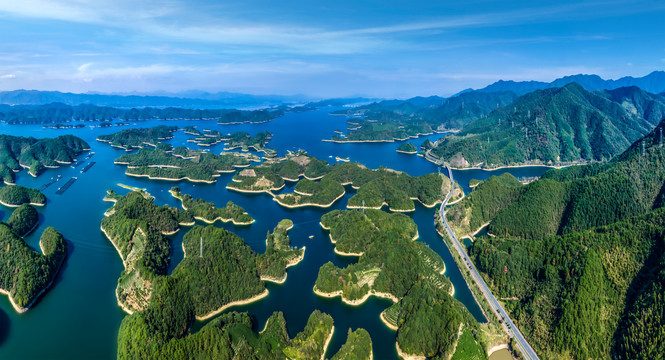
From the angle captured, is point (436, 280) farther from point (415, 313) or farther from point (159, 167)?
point (159, 167)

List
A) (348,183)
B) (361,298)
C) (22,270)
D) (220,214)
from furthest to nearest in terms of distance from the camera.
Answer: (348,183)
(220,214)
(22,270)
(361,298)

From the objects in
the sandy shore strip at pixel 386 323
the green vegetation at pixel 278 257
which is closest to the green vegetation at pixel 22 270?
the green vegetation at pixel 278 257

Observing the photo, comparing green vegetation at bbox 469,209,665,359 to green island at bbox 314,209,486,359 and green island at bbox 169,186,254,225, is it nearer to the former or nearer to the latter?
green island at bbox 314,209,486,359

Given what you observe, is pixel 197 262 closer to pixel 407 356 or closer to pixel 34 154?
pixel 407 356

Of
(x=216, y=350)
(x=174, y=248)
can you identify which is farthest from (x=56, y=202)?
(x=216, y=350)

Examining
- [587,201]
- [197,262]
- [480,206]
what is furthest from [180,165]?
[587,201]

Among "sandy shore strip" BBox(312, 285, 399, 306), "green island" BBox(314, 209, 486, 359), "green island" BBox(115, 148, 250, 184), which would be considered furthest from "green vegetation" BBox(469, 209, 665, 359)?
"green island" BBox(115, 148, 250, 184)
